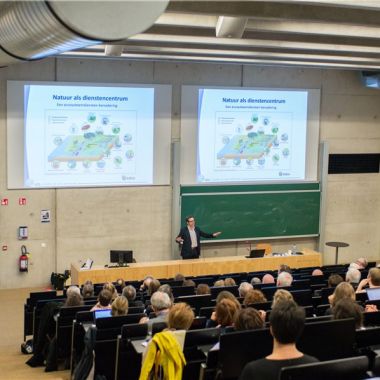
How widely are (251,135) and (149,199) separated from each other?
2.95 metres

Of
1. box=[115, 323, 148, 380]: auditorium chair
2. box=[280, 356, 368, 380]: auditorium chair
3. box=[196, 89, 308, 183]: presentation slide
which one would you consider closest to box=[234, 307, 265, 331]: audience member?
box=[115, 323, 148, 380]: auditorium chair

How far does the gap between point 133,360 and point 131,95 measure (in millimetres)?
A: 8825

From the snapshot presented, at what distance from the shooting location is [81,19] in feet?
10.0

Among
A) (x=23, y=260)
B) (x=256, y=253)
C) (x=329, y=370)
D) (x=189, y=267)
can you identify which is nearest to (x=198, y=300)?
(x=329, y=370)

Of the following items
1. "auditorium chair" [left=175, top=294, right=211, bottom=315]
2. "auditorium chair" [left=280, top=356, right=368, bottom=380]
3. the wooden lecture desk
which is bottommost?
the wooden lecture desk

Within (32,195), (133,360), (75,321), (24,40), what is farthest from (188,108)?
(24,40)

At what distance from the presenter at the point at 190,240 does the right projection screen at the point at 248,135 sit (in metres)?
1.37

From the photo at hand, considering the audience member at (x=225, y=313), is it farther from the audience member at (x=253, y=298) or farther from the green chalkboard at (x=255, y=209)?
the green chalkboard at (x=255, y=209)

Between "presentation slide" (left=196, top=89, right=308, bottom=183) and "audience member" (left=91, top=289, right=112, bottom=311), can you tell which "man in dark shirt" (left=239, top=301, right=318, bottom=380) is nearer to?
"audience member" (left=91, top=289, right=112, bottom=311)

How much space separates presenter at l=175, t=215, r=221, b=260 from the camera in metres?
13.8

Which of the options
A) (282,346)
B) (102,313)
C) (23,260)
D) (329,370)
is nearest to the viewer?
(282,346)

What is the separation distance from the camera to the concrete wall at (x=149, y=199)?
44.3ft

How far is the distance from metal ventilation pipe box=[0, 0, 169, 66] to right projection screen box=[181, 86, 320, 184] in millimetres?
11083

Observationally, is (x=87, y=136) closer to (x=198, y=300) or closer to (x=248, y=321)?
(x=198, y=300)
